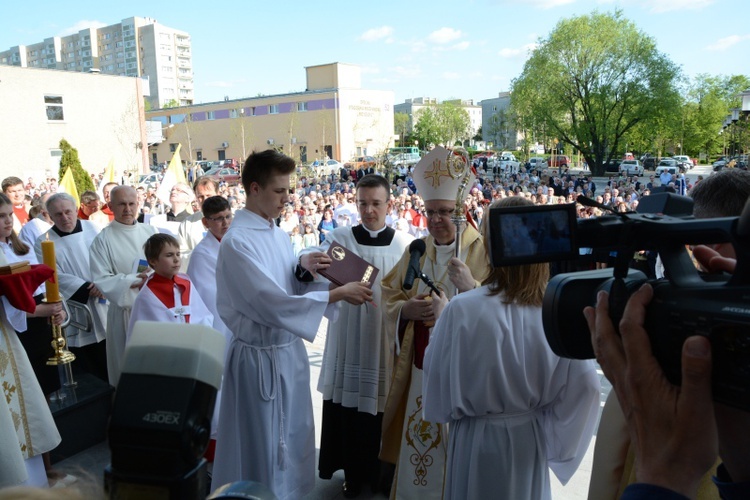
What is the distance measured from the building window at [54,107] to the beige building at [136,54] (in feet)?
292

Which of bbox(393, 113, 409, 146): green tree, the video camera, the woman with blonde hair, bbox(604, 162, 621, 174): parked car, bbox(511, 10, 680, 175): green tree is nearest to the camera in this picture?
the video camera

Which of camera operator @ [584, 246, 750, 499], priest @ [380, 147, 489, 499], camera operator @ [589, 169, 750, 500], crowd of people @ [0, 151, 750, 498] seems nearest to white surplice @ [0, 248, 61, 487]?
crowd of people @ [0, 151, 750, 498]

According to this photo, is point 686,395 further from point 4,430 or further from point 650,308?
point 4,430

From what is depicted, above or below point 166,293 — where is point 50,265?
above

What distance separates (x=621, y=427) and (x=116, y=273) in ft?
14.2

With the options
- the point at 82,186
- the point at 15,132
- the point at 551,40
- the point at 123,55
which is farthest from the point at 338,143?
the point at 123,55

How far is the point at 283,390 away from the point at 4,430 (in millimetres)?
1469

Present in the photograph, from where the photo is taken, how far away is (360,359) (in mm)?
3762

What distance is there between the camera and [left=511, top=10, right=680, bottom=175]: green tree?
40.1 meters

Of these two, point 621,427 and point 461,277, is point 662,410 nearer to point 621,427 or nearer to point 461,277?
point 621,427

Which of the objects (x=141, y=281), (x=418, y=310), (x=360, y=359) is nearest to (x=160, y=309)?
(x=141, y=281)

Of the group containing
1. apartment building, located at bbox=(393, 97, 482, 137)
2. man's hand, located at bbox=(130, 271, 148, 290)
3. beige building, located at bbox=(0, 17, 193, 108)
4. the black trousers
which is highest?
beige building, located at bbox=(0, 17, 193, 108)

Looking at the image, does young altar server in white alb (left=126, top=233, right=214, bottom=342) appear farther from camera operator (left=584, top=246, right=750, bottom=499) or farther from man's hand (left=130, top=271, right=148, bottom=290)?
camera operator (left=584, top=246, right=750, bottom=499)

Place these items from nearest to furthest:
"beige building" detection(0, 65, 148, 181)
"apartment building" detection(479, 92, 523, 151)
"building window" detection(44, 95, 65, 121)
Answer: "beige building" detection(0, 65, 148, 181) < "building window" detection(44, 95, 65, 121) < "apartment building" detection(479, 92, 523, 151)
